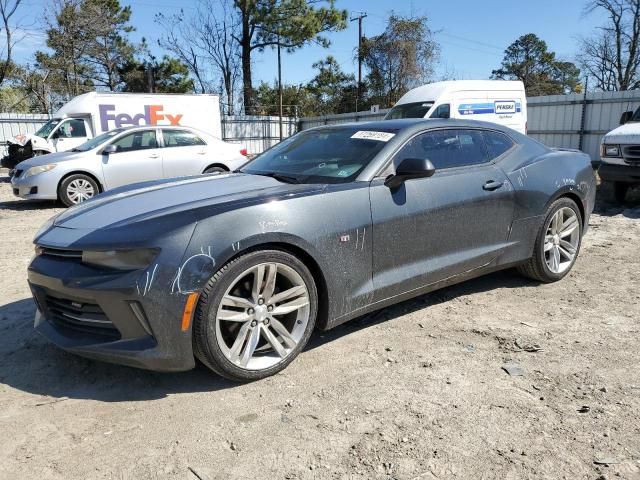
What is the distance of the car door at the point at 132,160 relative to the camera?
9492 millimetres

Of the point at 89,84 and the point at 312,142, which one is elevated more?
the point at 89,84

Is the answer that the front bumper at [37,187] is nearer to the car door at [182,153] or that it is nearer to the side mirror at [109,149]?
the side mirror at [109,149]

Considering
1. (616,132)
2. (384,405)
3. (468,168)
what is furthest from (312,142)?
(616,132)

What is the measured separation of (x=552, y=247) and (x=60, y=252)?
386cm

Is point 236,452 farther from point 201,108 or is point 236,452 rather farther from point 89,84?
point 89,84

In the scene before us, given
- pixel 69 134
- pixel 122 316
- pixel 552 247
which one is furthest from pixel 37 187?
pixel 552 247

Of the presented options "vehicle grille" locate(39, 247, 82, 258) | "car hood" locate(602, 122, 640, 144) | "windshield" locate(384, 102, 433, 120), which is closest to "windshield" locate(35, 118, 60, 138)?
"windshield" locate(384, 102, 433, 120)

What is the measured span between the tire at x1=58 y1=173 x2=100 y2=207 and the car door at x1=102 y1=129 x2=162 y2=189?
0.30 metres

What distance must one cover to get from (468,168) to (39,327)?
3.08 m

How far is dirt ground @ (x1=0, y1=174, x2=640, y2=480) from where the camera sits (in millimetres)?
A: 2154

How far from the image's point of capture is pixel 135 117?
53.0 feet

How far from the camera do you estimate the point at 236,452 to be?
2.25 meters

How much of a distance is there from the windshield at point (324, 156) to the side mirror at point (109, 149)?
245 inches

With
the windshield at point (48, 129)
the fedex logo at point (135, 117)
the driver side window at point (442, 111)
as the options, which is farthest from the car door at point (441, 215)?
the fedex logo at point (135, 117)
